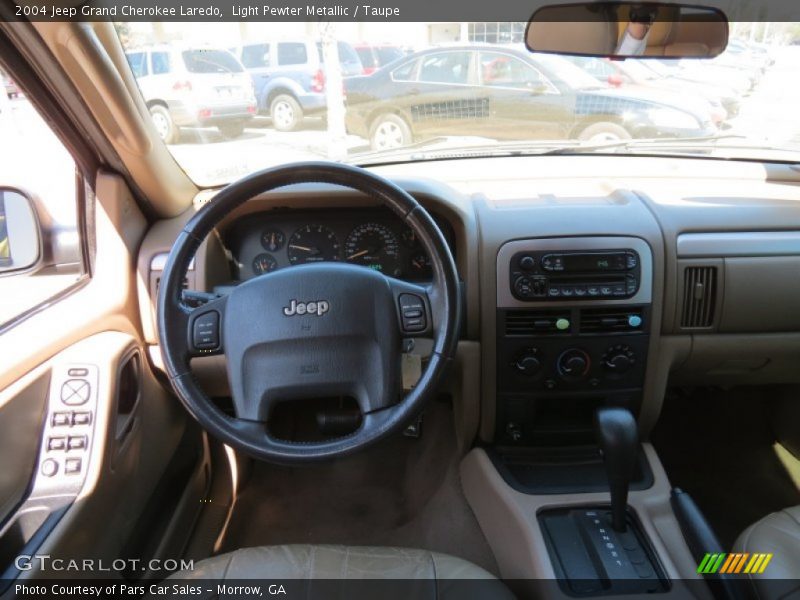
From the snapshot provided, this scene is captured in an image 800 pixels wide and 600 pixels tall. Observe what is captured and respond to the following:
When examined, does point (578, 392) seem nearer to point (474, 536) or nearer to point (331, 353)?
point (474, 536)

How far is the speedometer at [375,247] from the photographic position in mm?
2127

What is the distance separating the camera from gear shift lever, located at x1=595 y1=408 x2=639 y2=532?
5.88 ft

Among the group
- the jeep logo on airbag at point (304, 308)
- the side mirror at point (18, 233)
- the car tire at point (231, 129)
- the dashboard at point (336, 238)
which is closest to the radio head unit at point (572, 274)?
the dashboard at point (336, 238)

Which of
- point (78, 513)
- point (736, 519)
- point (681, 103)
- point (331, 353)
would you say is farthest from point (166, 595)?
point (681, 103)

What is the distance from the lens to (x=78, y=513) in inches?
62.4

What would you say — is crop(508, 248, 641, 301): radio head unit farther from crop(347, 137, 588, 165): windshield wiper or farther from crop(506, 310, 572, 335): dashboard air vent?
crop(347, 137, 588, 165): windshield wiper

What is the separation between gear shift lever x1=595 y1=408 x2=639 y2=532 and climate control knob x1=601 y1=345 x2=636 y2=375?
0.25m

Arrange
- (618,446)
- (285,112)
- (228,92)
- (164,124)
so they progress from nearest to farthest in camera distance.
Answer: (618,446), (164,124), (228,92), (285,112)

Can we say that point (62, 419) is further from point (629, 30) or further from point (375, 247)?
point (629, 30)

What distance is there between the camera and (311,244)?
2133 mm

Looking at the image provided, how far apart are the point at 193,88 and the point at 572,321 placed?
62.7 inches

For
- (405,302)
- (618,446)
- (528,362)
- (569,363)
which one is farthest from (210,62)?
(618,446)

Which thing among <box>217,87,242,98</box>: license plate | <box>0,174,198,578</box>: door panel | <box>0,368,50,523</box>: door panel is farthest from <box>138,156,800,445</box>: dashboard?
<box>0,368,50,523</box>: door panel

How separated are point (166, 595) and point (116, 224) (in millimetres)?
1159
